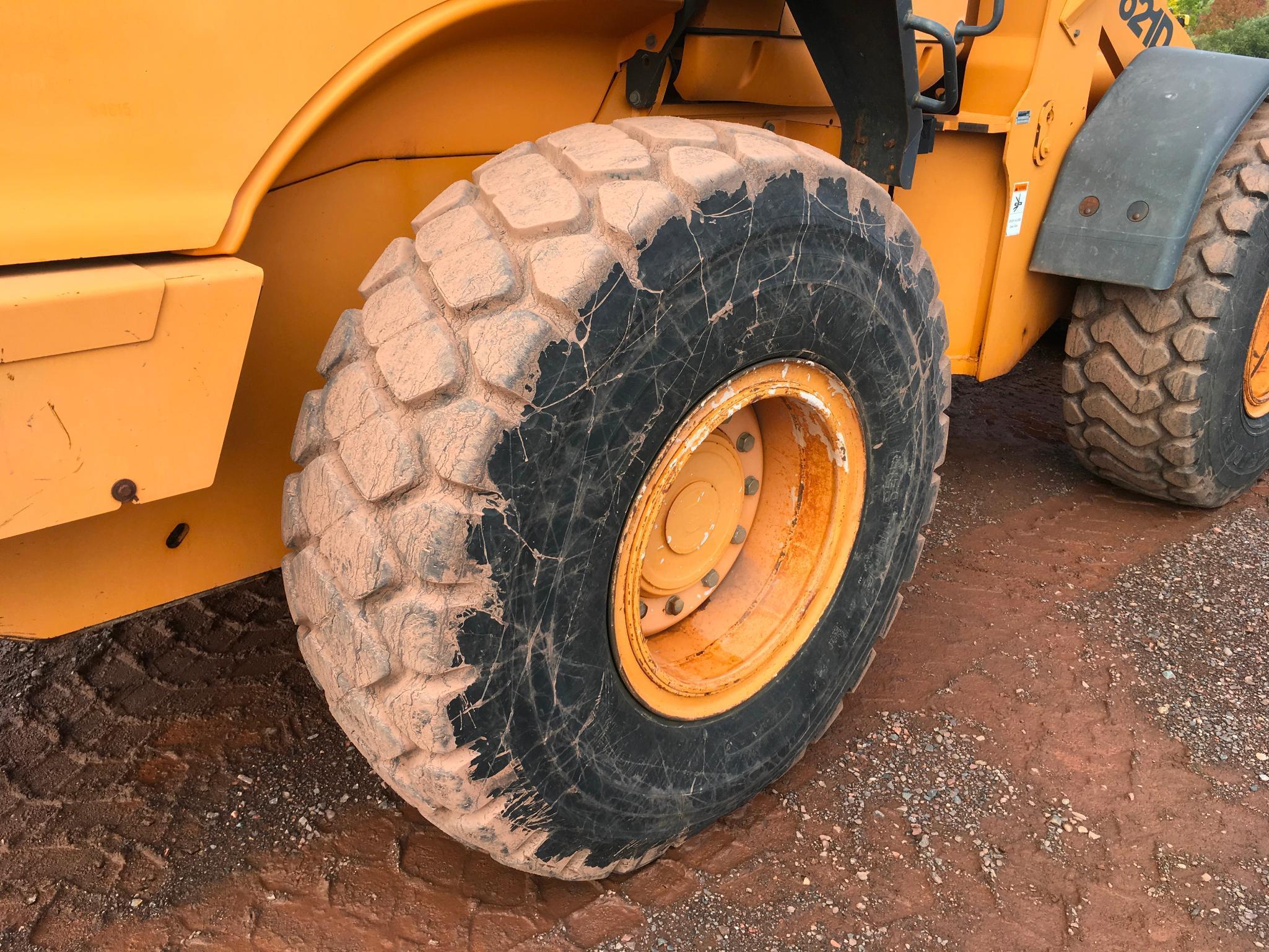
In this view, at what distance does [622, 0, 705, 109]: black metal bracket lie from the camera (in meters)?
1.70

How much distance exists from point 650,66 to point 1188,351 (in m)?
2.06

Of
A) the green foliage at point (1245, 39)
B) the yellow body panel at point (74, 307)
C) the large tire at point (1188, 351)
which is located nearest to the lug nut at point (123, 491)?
the yellow body panel at point (74, 307)

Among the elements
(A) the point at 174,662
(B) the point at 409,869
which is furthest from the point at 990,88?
(A) the point at 174,662

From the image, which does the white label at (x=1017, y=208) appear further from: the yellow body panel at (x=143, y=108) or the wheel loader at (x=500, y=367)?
the yellow body panel at (x=143, y=108)

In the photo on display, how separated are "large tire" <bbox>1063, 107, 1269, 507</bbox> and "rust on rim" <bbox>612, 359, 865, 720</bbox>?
157cm

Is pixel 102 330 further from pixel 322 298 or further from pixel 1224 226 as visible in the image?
pixel 1224 226

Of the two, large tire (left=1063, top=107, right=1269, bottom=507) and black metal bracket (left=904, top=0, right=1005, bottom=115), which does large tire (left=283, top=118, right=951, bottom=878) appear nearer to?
black metal bracket (left=904, top=0, right=1005, bottom=115)

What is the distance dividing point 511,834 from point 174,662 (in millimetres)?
1435

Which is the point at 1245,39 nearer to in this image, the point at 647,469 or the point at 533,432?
the point at 647,469

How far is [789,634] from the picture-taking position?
78.0 inches

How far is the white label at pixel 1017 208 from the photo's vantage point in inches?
105

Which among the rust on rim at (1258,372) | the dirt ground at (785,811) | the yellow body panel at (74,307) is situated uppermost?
the yellow body panel at (74,307)

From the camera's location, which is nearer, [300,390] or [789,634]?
[300,390]

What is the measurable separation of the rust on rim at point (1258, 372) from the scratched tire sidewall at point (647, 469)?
1936 mm
